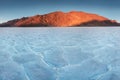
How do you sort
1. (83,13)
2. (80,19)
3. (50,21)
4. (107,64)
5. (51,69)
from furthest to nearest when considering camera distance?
1. (83,13)
2. (80,19)
3. (50,21)
4. (107,64)
5. (51,69)

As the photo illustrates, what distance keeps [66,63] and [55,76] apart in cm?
173

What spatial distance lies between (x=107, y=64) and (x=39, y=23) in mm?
95757

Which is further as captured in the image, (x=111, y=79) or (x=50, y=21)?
(x=50, y=21)

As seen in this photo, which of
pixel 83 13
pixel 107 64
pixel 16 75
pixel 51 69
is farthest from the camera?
pixel 83 13

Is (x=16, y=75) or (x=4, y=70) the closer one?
(x=16, y=75)

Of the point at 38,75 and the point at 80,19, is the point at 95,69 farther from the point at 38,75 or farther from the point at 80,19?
the point at 80,19

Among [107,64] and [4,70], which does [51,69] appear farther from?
[107,64]

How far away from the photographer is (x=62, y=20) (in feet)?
345

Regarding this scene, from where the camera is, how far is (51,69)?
625cm

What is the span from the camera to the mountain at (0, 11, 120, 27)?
101750 mm

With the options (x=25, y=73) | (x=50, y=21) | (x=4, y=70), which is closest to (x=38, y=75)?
(x=25, y=73)

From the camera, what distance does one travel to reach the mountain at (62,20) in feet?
334

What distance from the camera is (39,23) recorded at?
102 m

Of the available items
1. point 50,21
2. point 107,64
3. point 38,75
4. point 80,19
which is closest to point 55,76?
point 38,75
